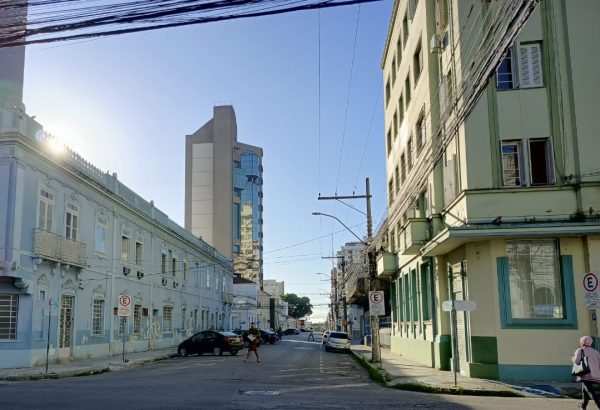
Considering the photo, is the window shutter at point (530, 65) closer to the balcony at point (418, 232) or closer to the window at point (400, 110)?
the balcony at point (418, 232)

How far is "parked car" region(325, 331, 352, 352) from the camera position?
131 feet

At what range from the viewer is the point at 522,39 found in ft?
59.9

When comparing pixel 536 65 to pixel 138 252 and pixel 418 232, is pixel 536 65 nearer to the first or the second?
pixel 418 232

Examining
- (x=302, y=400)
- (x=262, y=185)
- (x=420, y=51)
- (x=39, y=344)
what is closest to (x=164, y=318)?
(x=39, y=344)

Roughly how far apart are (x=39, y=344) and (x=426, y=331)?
49.2 ft

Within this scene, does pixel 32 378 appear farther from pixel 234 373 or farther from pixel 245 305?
pixel 245 305

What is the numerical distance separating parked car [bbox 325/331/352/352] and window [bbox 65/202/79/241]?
738 inches

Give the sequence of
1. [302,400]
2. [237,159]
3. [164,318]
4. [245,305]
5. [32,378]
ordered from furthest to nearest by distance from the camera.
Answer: [237,159] → [245,305] → [164,318] → [32,378] → [302,400]

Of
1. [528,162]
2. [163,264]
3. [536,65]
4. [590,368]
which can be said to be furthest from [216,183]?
[590,368]

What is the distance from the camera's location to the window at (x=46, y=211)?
2491 cm

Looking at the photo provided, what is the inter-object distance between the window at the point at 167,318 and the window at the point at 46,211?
17.8 metres

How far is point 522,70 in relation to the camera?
18.2 meters

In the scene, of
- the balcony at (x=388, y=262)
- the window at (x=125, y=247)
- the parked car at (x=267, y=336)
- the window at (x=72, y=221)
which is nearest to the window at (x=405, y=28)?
the balcony at (x=388, y=262)

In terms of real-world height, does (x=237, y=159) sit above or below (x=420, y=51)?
above
